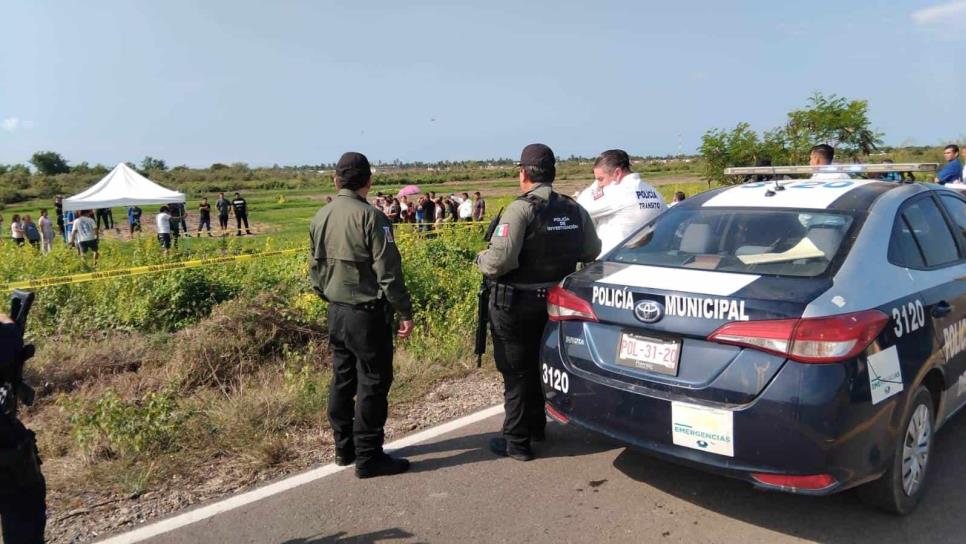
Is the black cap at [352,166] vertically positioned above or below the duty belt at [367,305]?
above

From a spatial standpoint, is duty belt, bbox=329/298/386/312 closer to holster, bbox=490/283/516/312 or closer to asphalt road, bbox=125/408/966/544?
holster, bbox=490/283/516/312

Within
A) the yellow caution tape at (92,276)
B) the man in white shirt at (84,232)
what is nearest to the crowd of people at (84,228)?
the man in white shirt at (84,232)

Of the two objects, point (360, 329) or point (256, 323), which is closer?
point (360, 329)

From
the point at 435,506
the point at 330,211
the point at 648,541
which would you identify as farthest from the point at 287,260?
the point at 648,541

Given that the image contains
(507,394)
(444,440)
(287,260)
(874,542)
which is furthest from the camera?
(287,260)

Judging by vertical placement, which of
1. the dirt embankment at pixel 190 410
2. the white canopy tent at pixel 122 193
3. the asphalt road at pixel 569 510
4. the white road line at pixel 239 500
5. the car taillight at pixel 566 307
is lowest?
the asphalt road at pixel 569 510

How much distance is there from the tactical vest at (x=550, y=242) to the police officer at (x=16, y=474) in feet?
7.68

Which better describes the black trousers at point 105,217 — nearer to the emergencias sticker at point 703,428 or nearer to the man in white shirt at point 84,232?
the man in white shirt at point 84,232

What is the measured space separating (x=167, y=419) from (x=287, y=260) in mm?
5849

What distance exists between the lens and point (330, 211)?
151 inches

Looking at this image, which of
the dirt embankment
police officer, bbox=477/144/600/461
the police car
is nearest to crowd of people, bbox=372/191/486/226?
Answer: the dirt embankment

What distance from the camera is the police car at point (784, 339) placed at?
2.72 metres

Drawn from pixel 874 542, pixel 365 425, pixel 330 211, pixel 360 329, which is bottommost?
pixel 874 542

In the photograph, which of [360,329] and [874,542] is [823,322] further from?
[360,329]
